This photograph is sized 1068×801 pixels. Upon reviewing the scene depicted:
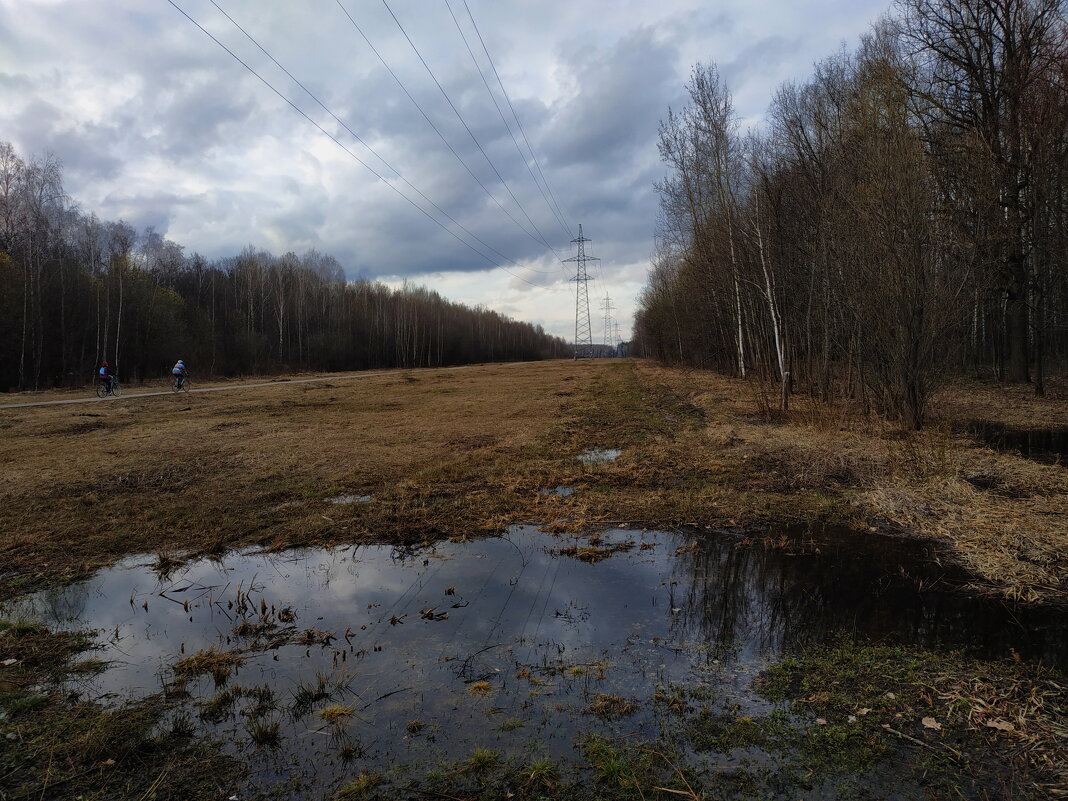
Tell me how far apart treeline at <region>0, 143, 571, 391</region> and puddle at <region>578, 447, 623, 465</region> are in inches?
1428

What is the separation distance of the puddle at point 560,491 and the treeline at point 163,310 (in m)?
37.3

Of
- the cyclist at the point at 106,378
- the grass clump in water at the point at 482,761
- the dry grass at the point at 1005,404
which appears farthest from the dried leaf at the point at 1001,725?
the cyclist at the point at 106,378

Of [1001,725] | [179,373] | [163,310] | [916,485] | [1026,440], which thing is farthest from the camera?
[163,310]

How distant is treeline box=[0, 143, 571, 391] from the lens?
112ft

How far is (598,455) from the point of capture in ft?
36.7

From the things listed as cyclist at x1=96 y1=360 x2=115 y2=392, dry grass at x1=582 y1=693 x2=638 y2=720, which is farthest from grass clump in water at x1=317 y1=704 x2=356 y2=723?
cyclist at x1=96 y1=360 x2=115 y2=392

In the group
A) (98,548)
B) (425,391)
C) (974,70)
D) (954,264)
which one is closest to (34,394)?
(425,391)

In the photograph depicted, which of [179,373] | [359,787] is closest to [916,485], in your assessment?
[359,787]

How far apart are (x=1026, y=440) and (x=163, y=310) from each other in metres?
50.6

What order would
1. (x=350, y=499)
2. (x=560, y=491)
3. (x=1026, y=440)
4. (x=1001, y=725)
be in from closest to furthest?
1. (x=1001, y=725)
2. (x=350, y=499)
3. (x=560, y=491)
4. (x=1026, y=440)

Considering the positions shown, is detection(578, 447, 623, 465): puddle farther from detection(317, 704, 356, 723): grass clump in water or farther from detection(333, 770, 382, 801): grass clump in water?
detection(333, 770, 382, 801): grass clump in water

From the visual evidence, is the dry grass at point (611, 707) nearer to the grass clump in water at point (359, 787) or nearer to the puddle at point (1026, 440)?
the grass clump in water at point (359, 787)

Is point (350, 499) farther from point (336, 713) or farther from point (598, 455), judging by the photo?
point (336, 713)

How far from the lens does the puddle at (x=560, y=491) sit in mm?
8359
